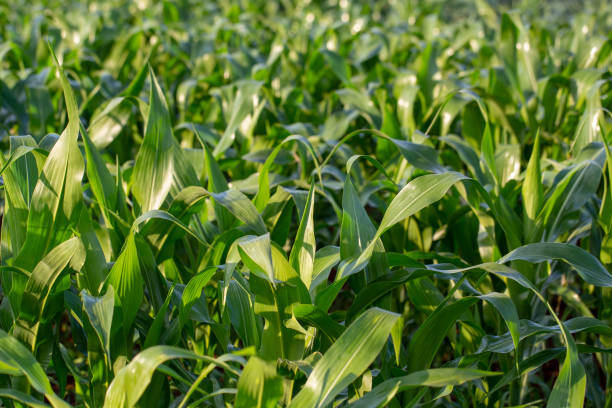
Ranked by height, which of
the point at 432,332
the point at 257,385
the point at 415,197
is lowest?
the point at 432,332

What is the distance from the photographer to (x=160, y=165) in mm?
1439

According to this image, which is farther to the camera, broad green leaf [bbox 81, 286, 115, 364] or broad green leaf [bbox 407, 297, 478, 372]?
broad green leaf [bbox 407, 297, 478, 372]

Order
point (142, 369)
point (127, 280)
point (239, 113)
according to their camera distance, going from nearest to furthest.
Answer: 1. point (142, 369)
2. point (127, 280)
3. point (239, 113)

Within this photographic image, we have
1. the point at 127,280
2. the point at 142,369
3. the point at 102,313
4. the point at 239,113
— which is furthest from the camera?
the point at 239,113

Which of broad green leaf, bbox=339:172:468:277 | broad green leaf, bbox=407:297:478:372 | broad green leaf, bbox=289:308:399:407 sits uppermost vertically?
broad green leaf, bbox=339:172:468:277

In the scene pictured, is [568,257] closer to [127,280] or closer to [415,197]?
[415,197]

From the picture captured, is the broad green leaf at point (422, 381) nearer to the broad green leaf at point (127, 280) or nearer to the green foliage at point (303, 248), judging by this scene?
the green foliage at point (303, 248)

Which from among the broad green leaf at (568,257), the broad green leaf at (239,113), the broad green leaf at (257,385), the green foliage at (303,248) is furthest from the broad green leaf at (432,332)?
the broad green leaf at (239,113)

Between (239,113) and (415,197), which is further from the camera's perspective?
(239,113)

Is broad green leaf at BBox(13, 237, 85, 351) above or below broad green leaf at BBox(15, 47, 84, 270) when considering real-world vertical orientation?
below

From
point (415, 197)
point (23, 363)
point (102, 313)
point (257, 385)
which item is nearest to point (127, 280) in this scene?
point (102, 313)

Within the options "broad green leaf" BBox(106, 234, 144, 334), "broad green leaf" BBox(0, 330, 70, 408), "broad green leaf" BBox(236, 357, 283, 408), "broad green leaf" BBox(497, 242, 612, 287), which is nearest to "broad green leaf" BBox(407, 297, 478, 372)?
"broad green leaf" BBox(497, 242, 612, 287)

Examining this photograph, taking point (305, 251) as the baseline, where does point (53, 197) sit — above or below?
above

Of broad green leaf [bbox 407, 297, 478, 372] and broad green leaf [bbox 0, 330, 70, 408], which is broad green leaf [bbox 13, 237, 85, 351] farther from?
broad green leaf [bbox 407, 297, 478, 372]
